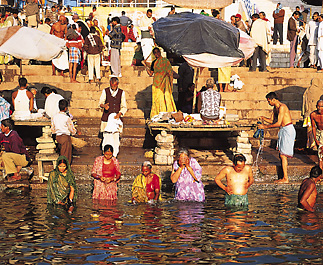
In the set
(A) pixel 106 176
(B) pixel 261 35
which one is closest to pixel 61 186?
(A) pixel 106 176

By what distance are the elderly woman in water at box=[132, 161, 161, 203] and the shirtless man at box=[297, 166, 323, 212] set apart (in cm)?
246

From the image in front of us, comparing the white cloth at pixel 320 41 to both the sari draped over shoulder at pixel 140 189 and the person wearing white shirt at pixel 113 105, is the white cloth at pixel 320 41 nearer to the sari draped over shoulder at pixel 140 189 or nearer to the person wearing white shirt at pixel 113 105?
the person wearing white shirt at pixel 113 105

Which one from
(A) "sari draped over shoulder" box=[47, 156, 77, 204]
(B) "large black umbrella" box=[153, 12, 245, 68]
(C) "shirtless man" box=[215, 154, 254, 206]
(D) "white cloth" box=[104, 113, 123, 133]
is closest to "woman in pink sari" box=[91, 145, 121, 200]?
(A) "sari draped over shoulder" box=[47, 156, 77, 204]

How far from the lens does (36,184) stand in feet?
37.2

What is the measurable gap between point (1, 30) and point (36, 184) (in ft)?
13.3

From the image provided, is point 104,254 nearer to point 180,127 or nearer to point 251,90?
point 180,127

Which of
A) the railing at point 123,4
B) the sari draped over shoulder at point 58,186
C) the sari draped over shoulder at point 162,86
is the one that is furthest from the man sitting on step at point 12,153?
the railing at point 123,4

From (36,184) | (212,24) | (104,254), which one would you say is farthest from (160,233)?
(212,24)

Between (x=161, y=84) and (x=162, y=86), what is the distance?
52 mm

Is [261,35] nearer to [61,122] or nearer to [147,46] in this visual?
[147,46]

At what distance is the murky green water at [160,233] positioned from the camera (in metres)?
7.43

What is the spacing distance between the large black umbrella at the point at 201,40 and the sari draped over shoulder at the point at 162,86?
798 millimetres

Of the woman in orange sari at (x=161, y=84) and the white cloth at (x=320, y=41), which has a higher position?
the white cloth at (x=320, y=41)

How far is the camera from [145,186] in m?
10.2
